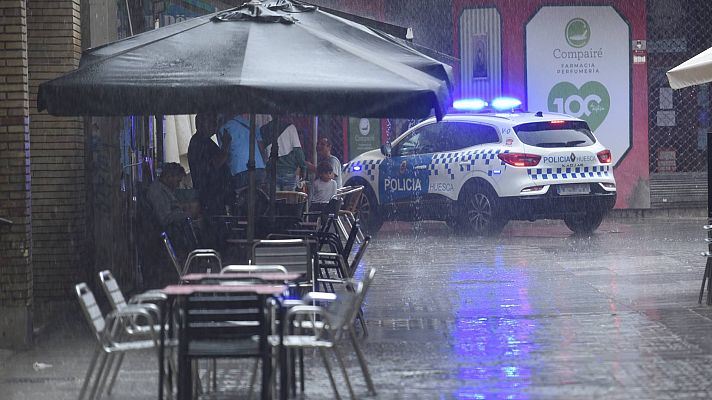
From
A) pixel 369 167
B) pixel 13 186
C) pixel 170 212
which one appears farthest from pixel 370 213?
pixel 13 186

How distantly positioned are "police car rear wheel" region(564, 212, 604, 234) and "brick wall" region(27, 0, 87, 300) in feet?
31.9

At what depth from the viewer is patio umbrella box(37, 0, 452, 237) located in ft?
30.2

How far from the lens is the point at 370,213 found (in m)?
21.1

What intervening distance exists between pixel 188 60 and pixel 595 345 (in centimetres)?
363

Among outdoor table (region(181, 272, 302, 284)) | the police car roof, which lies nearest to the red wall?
the police car roof

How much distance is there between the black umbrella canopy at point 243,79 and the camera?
9203 millimetres

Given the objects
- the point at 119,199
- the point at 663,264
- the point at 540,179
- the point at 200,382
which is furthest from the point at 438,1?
the point at 200,382

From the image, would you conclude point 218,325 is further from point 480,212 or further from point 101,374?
point 480,212

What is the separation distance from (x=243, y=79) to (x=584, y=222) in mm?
11561

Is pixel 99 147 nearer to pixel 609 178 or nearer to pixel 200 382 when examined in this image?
pixel 200 382

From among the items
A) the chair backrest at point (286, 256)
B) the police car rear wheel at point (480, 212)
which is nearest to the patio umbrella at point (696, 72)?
the chair backrest at point (286, 256)

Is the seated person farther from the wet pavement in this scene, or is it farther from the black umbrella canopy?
the black umbrella canopy

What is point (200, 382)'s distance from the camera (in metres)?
8.24

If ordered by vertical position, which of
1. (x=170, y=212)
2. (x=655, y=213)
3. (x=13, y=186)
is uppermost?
(x=13, y=186)
